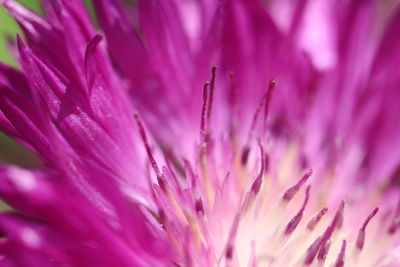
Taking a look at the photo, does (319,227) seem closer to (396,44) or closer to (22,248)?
(396,44)

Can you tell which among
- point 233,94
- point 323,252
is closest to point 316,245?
point 323,252

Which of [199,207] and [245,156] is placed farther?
[245,156]

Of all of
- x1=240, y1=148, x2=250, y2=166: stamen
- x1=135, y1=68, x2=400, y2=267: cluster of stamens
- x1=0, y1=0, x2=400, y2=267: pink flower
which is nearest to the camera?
x1=0, y1=0, x2=400, y2=267: pink flower

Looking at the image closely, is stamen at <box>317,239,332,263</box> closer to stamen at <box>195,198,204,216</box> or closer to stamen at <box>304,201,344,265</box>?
stamen at <box>304,201,344,265</box>

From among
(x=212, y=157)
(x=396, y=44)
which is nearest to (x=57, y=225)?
(x=212, y=157)

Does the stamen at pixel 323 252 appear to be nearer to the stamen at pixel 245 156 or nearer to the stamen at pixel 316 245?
the stamen at pixel 316 245

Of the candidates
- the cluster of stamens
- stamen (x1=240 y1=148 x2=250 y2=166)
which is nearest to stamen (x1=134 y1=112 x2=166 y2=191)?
the cluster of stamens

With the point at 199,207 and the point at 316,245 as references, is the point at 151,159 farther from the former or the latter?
the point at 316,245

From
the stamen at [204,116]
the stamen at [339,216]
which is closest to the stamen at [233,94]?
the stamen at [204,116]
